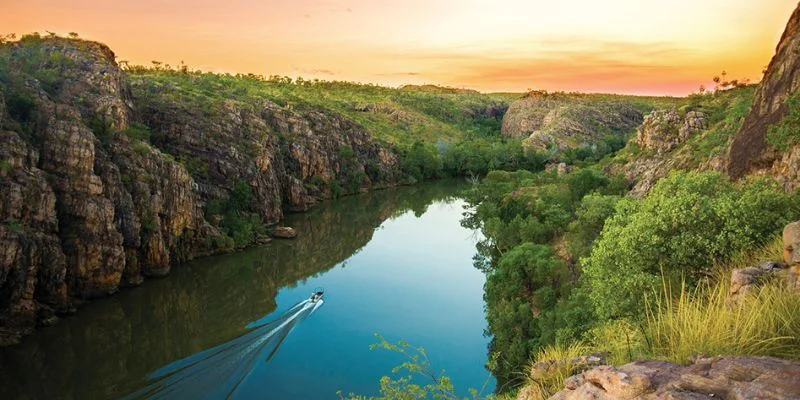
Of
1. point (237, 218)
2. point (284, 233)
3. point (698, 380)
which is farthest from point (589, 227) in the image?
point (237, 218)

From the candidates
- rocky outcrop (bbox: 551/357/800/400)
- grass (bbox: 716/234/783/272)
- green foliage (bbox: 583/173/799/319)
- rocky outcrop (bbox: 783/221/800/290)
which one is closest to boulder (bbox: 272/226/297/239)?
green foliage (bbox: 583/173/799/319)

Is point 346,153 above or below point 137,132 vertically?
below

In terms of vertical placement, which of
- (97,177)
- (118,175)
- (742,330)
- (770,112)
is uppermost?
(770,112)

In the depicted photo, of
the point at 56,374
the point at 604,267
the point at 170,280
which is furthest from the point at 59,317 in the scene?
the point at 604,267

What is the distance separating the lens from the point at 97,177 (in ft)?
120

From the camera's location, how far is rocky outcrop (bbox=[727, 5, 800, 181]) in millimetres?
24142

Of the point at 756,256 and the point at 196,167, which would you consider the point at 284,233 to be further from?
the point at 756,256

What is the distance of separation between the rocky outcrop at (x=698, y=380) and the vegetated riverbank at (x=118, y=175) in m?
31.3

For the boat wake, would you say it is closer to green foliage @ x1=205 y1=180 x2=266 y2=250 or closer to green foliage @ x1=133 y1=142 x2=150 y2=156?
green foliage @ x1=205 y1=180 x2=266 y2=250

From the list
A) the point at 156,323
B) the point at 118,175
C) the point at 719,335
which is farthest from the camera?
the point at 118,175

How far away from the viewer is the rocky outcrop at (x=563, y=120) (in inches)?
4862

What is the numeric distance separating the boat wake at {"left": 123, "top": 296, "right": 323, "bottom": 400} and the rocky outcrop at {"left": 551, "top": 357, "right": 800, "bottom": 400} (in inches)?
810

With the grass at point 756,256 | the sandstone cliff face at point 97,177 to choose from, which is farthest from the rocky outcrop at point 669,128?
the sandstone cliff face at point 97,177

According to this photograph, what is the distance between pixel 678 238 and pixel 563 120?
123m
